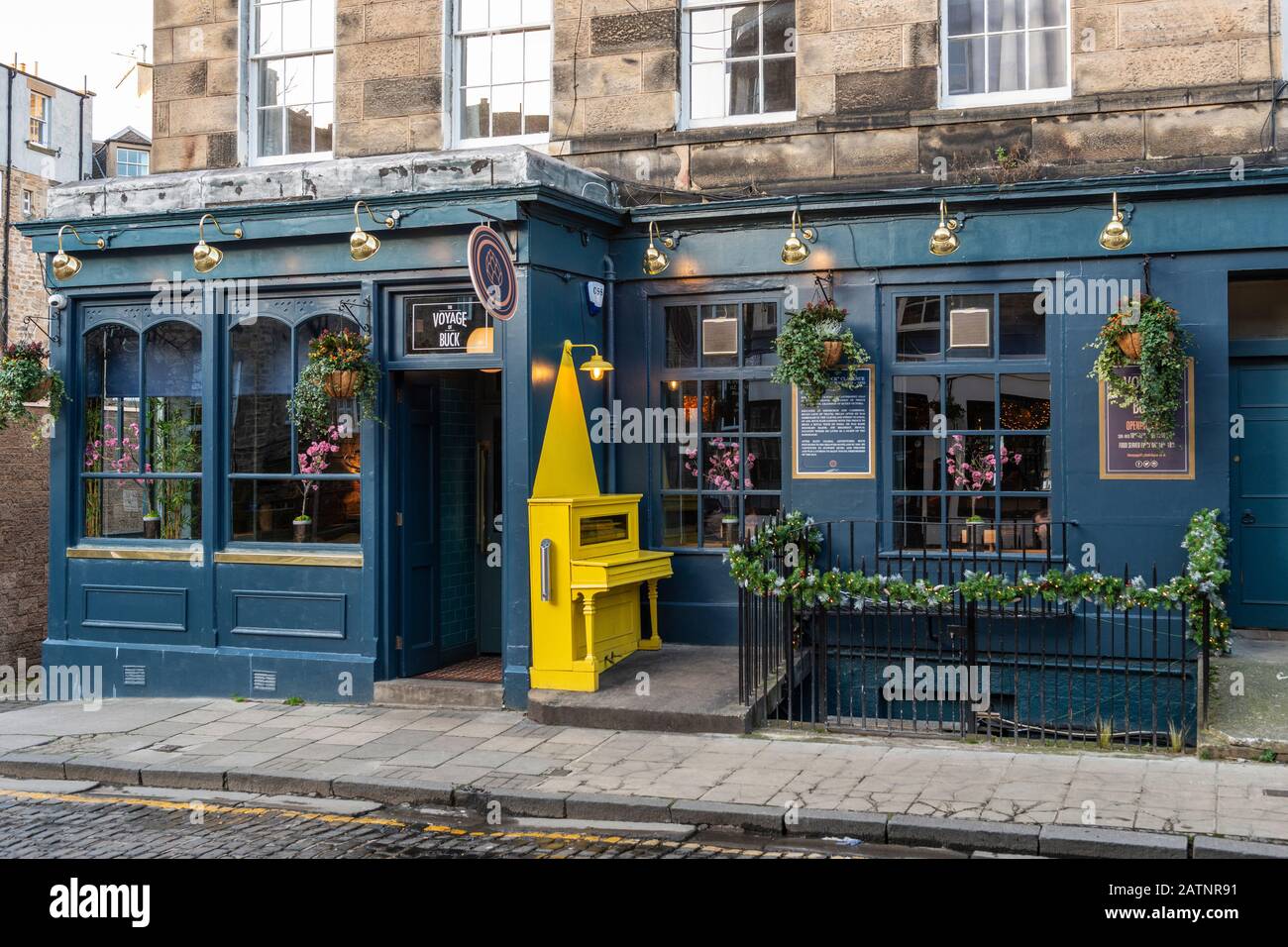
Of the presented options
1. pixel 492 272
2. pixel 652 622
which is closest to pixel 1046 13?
pixel 492 272

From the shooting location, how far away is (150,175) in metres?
12.0

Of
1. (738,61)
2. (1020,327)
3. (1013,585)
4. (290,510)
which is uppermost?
(738,61)

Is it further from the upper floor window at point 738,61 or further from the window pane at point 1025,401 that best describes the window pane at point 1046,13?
the window pane at point 1025,401

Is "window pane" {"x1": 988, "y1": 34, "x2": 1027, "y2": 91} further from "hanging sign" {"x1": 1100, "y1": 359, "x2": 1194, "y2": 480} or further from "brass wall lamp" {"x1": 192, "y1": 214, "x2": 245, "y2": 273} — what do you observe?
"brass wall lamp" {"x1": 192, "y1": 214, "x2": 245, "y2": 273}

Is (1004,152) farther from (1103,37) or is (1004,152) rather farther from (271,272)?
(271,272)

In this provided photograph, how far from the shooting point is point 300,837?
286 inches

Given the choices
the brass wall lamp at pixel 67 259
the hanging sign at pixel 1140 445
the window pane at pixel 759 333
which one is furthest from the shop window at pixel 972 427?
the brass wall lamp at pixel 67 259

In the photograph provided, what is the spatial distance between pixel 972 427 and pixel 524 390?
3.77 metres

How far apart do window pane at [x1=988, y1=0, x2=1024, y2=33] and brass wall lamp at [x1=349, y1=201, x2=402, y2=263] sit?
5.35m

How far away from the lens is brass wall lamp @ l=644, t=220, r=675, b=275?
1145 cm

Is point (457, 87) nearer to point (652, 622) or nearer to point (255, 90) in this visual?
point (255, 90)

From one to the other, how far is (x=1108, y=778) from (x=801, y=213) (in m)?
5.47

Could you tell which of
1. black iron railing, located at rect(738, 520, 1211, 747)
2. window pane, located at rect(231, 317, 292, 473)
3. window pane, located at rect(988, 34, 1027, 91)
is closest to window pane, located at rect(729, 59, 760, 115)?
window pane, located at rect(988, 34, 1027, 91)

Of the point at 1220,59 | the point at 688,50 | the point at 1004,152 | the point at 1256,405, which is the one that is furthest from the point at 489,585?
the point at 1220,59
